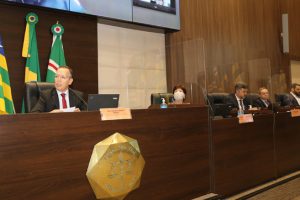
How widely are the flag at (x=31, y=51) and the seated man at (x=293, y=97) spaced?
9.75ft

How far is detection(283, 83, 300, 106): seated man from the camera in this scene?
4.13m

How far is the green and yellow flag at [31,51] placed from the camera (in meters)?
3.23

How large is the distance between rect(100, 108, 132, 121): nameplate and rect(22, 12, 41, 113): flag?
1.64 m

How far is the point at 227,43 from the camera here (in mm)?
5715

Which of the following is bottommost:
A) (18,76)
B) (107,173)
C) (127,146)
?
(107,173)

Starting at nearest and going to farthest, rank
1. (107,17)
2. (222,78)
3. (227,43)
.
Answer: (107,17)
(222,78)
(227,43)

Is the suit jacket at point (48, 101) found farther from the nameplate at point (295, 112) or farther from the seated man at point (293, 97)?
the seated man at point (293, 97)

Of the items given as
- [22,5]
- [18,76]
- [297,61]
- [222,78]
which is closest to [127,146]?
[18,76]

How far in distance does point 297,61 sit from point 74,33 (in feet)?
19.3

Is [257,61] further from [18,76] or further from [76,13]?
[18,76]

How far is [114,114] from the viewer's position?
1901 mm

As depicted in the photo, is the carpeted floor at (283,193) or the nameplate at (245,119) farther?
the nameplate at (245,119)

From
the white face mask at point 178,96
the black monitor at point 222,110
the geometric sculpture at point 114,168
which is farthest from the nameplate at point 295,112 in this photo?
the geometric sculpture at point 114,168

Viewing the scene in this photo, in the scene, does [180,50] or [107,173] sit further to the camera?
[180,50]
